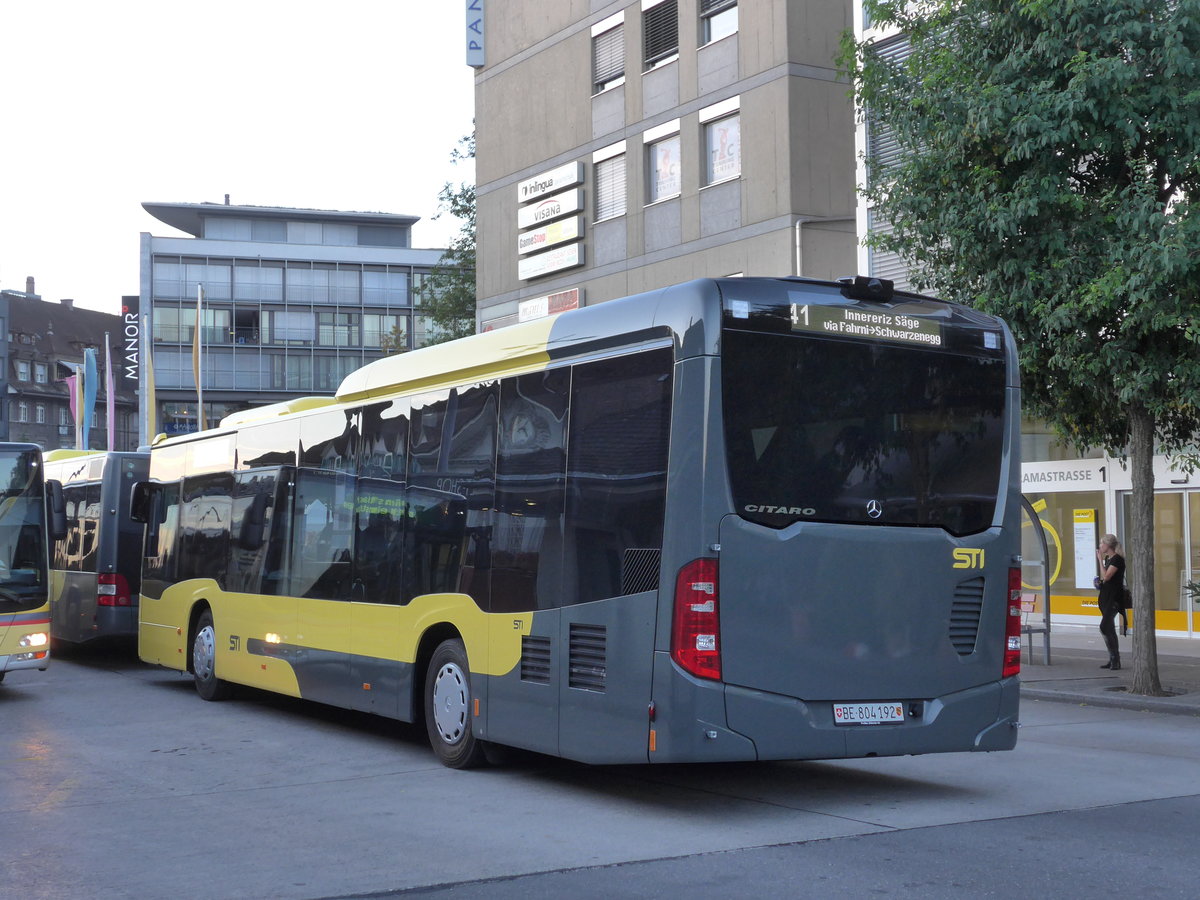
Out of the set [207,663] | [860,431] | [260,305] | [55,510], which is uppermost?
[260,305]

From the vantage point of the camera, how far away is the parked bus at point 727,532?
8047mm

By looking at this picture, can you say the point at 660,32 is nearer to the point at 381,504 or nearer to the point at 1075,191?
the point at 1075,191

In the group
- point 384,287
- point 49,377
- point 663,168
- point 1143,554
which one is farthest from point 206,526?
point 49,377

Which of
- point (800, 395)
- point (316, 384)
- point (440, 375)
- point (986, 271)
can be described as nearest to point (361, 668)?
point (440, 375)

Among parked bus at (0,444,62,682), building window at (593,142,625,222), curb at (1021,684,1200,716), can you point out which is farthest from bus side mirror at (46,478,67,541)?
building window at (593,142,625,222)

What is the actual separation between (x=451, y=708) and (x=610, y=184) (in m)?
22.6

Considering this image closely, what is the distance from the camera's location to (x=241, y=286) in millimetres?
80812

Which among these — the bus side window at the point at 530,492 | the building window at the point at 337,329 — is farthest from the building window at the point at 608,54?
the building window at the point at 337,329

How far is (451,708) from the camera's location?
10188 millimetres

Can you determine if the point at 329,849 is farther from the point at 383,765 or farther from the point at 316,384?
the point at 316,384

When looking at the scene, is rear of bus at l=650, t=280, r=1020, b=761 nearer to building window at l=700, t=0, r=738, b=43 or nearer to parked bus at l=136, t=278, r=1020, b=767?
parked bus at l=136, t=278, r=1020, b=767

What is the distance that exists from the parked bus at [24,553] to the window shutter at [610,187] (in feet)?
56.5

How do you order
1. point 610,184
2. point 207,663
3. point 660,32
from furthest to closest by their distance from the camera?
point 610,184, point 660,32, point 207,663

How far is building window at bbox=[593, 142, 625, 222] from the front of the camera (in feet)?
102
